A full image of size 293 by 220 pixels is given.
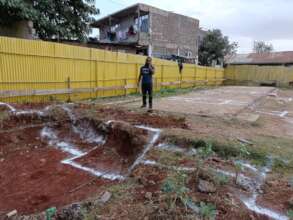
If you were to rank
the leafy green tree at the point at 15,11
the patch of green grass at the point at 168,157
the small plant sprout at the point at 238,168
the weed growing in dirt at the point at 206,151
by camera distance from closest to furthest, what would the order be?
1. the small plant sprout at the point at 238,168
2. the patch of green grass at the point at 168,157
3. the weed growing in dirt at the point at 206,151
4. the leafy green tree at the point at 15,11

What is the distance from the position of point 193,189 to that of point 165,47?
19.8m

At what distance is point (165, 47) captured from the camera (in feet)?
69.7

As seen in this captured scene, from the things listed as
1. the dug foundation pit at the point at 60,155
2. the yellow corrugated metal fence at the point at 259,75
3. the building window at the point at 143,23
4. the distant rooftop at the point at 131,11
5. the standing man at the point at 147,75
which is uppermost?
the distant rooftop at the point at 131,11

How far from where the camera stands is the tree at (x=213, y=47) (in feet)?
87.1

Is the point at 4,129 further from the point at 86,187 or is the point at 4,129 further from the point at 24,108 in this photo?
the point at 86,187

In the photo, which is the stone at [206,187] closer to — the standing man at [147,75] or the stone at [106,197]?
the stone at [106,197]

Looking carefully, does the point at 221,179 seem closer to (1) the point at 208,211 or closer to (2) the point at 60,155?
(1) the point at 208,211

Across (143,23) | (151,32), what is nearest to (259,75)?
(151,32)

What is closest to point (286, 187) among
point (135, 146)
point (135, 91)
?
point (135, 146)

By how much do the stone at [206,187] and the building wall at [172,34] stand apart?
59.9 ft

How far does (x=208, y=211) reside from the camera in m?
2.20

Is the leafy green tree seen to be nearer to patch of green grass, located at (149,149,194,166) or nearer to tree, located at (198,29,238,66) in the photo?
patch of green grass, located at (149,149,194,166)

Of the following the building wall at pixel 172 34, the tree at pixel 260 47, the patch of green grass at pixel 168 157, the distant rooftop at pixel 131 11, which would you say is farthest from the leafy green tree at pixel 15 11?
the tree at pixel 260 47

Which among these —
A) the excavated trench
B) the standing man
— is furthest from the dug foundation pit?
the standing man
